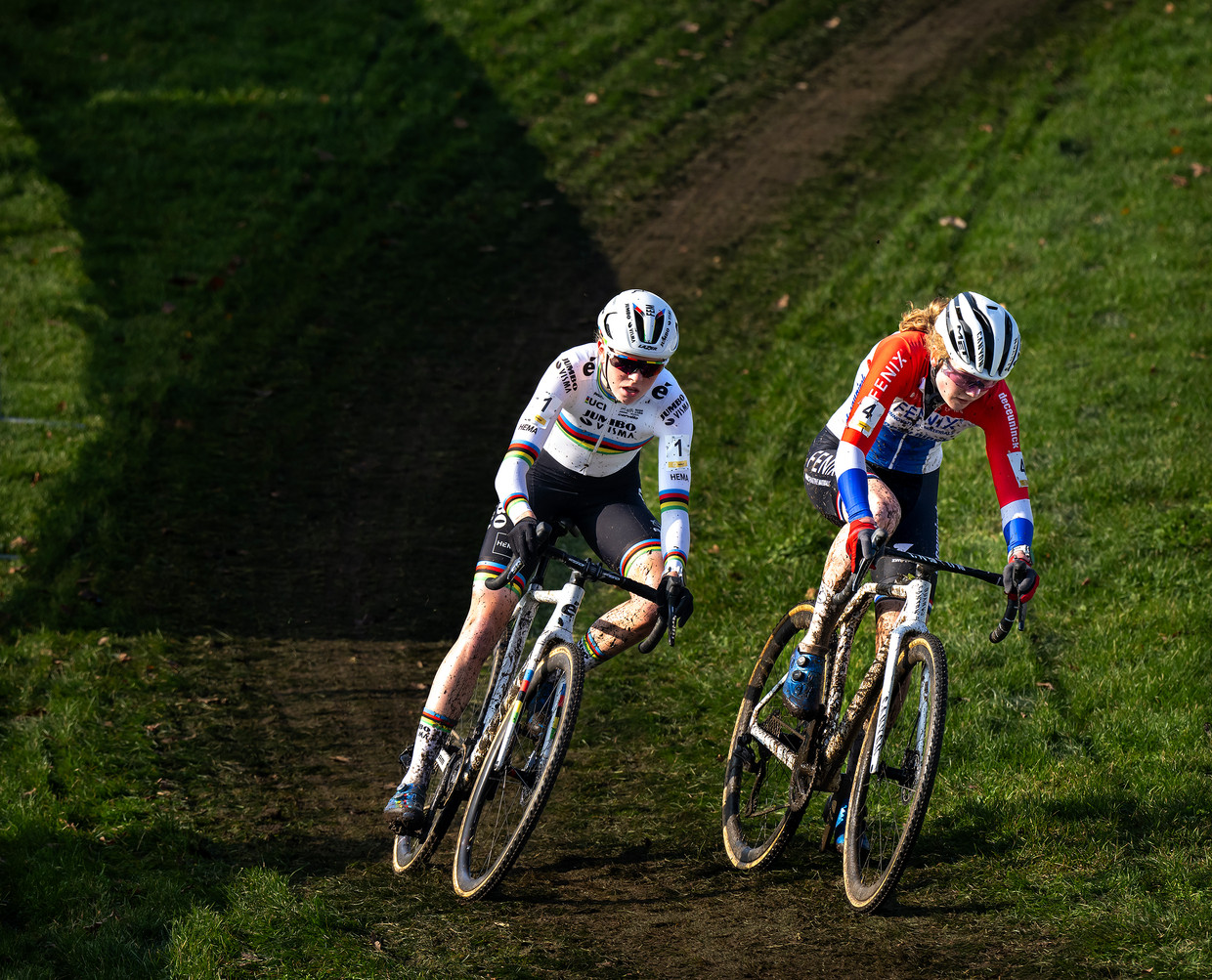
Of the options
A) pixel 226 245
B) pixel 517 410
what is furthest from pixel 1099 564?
pixel 226 245

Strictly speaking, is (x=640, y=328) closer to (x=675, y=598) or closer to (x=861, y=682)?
(x=675, y=598)

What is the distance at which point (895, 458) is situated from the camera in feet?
20.1

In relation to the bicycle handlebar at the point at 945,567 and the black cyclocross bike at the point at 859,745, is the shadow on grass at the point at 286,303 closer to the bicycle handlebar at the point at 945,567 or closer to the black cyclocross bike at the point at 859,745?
the black cyclocross bike at the point at 859,745

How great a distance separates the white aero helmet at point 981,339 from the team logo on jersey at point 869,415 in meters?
0.44

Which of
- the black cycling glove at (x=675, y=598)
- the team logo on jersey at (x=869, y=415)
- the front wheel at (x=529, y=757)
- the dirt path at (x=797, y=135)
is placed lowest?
the dirt path at (x=797, y=135)

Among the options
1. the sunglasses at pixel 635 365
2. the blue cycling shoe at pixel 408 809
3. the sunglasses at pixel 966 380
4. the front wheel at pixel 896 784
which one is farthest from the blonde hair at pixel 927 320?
the blue cycling shoe at pixel 408 809

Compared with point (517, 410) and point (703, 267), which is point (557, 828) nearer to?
point (517, 410)

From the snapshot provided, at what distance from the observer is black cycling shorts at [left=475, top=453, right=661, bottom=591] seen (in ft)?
20.0

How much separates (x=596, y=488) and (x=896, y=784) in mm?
2254

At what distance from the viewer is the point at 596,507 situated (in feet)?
20.9

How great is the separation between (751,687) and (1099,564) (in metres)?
3.49

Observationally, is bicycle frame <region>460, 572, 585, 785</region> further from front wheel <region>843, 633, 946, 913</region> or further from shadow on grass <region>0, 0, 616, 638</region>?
shadow on grass <region>0, 0, 616, 638</region>

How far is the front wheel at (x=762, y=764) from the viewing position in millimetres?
5992

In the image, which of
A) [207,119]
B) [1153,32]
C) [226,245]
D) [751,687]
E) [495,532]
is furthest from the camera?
[1153,32]
